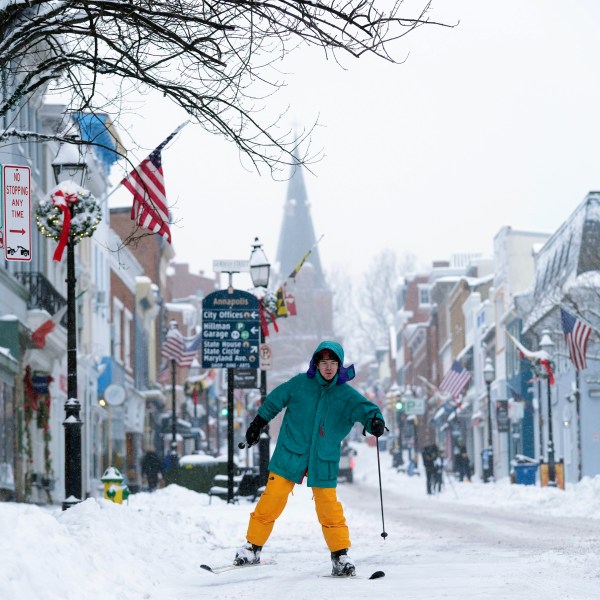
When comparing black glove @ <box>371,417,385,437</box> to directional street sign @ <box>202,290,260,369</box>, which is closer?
black glove @ <box>371,417,385,437</box>

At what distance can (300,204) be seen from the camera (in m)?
167

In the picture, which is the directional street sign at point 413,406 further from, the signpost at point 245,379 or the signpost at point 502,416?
the signpost at point 245,379

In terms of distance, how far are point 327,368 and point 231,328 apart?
14.7 m

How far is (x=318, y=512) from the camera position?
10297 millimetres

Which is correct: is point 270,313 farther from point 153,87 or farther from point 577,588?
point 577,588

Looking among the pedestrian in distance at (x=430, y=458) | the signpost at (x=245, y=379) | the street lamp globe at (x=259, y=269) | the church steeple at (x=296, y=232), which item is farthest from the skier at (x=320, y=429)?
the church steeple at (x=296, y=232)

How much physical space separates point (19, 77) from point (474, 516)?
44.0ft

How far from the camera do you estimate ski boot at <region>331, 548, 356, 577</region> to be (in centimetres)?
1003

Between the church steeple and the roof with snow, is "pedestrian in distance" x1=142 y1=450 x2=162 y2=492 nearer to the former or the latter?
the roof with snow

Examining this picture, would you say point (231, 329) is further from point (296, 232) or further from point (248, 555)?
point (296, 232)

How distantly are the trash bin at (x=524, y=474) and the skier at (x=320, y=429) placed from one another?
32175mm

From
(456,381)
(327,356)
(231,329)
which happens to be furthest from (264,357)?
(456,381)

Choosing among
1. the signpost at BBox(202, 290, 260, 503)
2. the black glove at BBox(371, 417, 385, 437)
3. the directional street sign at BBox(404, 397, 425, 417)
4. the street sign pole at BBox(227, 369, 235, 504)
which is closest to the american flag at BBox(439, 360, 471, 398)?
the directional street sign at BBox(404, 397, 425, 417)

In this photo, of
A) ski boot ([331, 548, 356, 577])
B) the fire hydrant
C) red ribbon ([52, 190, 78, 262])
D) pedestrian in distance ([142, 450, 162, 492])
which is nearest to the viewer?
ski boot ([331, 548, 356, 577])
